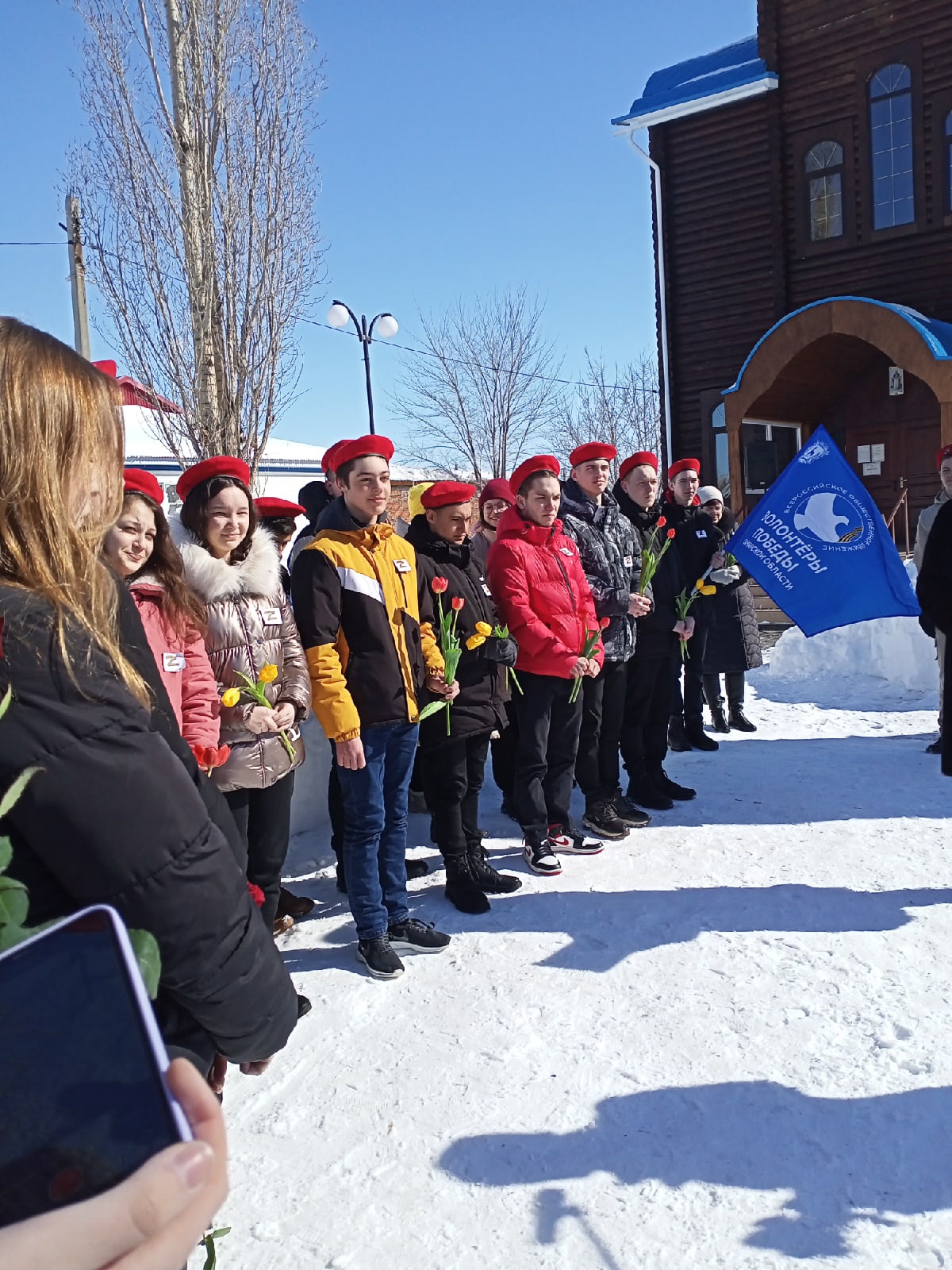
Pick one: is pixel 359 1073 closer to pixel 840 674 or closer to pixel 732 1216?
pixel 732 1216

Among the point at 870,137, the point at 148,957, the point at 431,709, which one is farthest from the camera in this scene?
the point at 870,137

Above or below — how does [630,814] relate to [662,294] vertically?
below

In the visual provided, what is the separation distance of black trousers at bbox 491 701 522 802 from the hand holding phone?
4658 mm

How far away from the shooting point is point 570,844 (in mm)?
4875

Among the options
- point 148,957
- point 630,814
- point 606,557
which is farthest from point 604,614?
point 148,957

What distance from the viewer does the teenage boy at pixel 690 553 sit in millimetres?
7039

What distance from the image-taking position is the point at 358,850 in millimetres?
3684

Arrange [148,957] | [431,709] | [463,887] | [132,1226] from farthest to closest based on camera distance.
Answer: [463,887]
[431,709]
[148,957]
[132,1226]

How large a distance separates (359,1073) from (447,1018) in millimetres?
412

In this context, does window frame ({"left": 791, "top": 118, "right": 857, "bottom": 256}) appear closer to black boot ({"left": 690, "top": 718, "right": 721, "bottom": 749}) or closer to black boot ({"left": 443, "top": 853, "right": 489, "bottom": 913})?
black boot ({"left": 690, "top": 718, "right": 721, "bottom": 749})

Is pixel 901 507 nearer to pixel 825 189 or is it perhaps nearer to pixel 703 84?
pixel 825 189

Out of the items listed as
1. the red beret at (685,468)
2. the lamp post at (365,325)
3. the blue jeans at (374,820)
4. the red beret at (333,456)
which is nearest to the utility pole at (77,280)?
the lamp post at (365,325)

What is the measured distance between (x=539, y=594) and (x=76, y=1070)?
4042 millimetres

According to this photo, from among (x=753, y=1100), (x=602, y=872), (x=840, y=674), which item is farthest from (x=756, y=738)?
(x=753, y=1100)
